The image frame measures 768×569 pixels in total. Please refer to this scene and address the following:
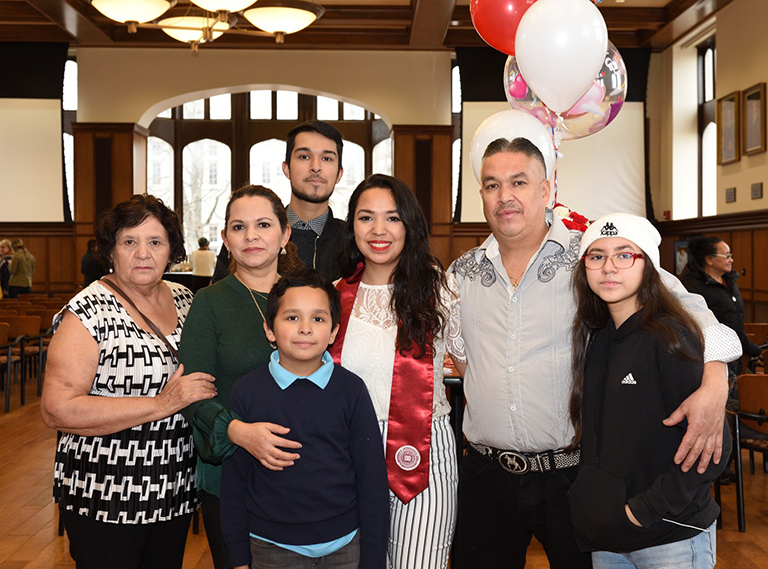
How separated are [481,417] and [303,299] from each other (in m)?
0.68

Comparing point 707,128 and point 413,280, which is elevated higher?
point 707,128

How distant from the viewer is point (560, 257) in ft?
6.95

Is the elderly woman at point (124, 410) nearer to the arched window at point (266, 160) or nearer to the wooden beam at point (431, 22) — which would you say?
the wooden beam at point (431, 22)

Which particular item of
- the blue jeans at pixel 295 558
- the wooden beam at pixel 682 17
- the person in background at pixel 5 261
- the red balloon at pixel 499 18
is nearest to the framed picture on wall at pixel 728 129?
the wooden beam at pixel 682 17

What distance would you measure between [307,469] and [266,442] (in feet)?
0.44

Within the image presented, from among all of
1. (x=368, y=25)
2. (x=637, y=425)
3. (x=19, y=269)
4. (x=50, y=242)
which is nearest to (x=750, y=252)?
(x=368, y=25)

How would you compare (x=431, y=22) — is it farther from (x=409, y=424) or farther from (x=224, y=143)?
(x=409, y=424)

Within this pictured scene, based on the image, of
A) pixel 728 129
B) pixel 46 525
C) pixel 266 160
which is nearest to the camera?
pixel 46 525

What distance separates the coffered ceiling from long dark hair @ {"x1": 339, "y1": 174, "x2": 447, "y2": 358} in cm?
873

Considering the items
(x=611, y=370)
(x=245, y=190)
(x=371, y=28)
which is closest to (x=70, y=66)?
(x=371, y=28)

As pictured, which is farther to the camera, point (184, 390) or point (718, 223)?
point (718, 223)

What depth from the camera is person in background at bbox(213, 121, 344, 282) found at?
275 cm

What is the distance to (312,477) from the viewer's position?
70.7 inches

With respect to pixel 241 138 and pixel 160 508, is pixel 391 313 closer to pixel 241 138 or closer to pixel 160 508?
pixel 160 508
